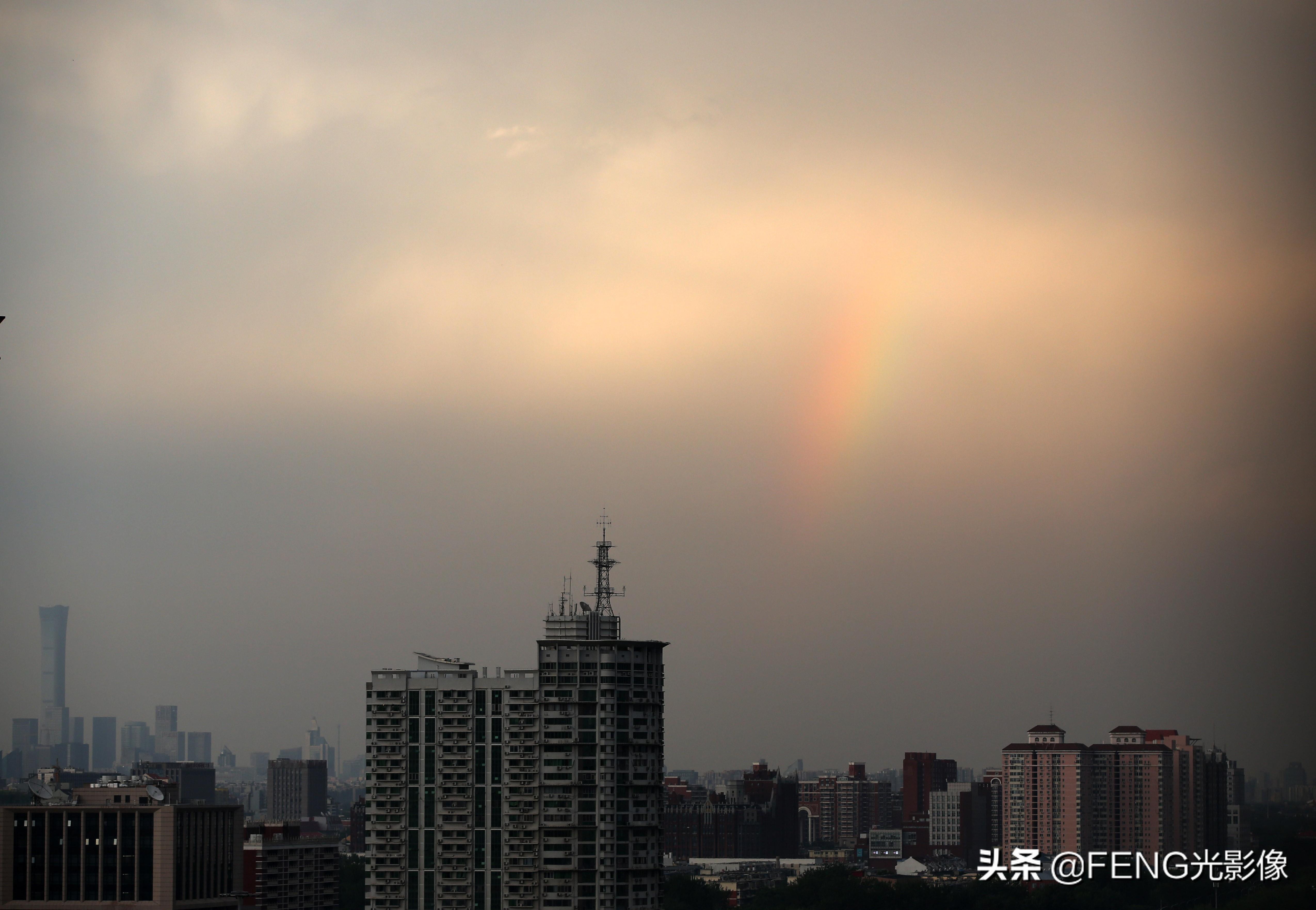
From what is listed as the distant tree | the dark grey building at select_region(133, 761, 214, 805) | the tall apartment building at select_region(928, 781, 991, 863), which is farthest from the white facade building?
the dark grey building at select_region(133, 761, 214, 805)

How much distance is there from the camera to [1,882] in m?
27.8

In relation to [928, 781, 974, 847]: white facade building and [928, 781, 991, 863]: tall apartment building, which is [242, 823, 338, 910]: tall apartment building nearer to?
[928, 781, 991, 863]: tall apartment building

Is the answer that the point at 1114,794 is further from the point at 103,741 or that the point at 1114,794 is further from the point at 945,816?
the point at 103,741

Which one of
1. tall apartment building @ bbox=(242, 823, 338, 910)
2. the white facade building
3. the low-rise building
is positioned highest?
the low-rise building

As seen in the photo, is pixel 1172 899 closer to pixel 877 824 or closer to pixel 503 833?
pixel 503 833

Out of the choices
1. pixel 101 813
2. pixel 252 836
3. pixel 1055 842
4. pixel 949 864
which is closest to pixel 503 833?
pixel 101 813

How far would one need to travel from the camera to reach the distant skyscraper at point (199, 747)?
89062mm

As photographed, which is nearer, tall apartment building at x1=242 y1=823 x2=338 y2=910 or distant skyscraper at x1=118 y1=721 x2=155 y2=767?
tall apartment building at x1=242 y1=823 x2=338 y2=910

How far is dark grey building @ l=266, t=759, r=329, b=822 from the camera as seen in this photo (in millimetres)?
72875

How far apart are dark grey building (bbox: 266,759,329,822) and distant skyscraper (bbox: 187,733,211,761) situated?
49.1 feet

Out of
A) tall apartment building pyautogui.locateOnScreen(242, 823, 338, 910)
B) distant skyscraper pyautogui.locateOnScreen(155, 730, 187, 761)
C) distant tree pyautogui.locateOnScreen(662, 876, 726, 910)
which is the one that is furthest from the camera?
distant skyscraper pyautogui.locateOnScreen(155, 730, 187, 761)

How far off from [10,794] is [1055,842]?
29666 mm

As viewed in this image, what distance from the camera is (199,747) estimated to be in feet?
299

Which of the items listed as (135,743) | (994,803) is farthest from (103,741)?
(994,803)
